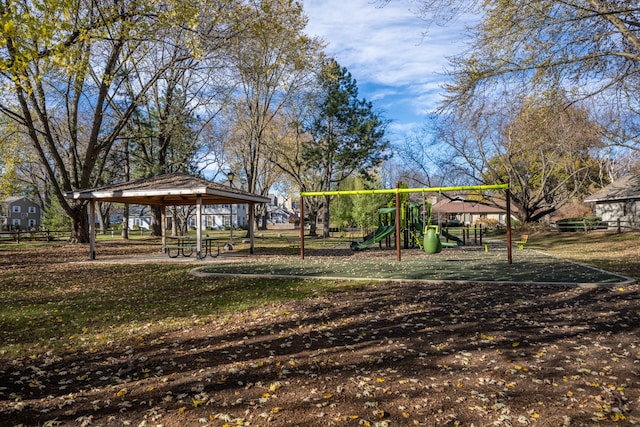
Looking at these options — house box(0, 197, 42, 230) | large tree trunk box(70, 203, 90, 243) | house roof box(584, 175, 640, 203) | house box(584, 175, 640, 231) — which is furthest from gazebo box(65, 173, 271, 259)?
house box(0, 197, 42, 230)

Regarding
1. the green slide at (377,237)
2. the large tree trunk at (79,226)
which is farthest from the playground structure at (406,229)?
the large tree trunk at (79,226)

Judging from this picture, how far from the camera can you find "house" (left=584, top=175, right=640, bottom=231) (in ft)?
95.3

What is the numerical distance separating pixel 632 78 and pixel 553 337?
30.3 feet

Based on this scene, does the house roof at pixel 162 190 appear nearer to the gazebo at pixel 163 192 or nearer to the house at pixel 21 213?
the gazebo at pixel 163 192

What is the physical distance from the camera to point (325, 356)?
4.91 m

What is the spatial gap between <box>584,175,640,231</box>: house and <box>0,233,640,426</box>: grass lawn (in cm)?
2550

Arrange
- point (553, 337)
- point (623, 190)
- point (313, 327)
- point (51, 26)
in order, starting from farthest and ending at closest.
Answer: point (623, 190), point (51, 26), point (313, 327), point (553, 337)

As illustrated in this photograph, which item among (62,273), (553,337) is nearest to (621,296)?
(553,337)

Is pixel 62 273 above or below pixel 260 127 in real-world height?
below

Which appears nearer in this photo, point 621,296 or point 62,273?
point 621,296

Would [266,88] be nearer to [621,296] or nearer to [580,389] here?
[621,296]

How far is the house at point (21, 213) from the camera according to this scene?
64.5 meters

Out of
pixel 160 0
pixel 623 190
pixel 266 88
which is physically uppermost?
pixel 266 88

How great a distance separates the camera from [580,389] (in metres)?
3.97
